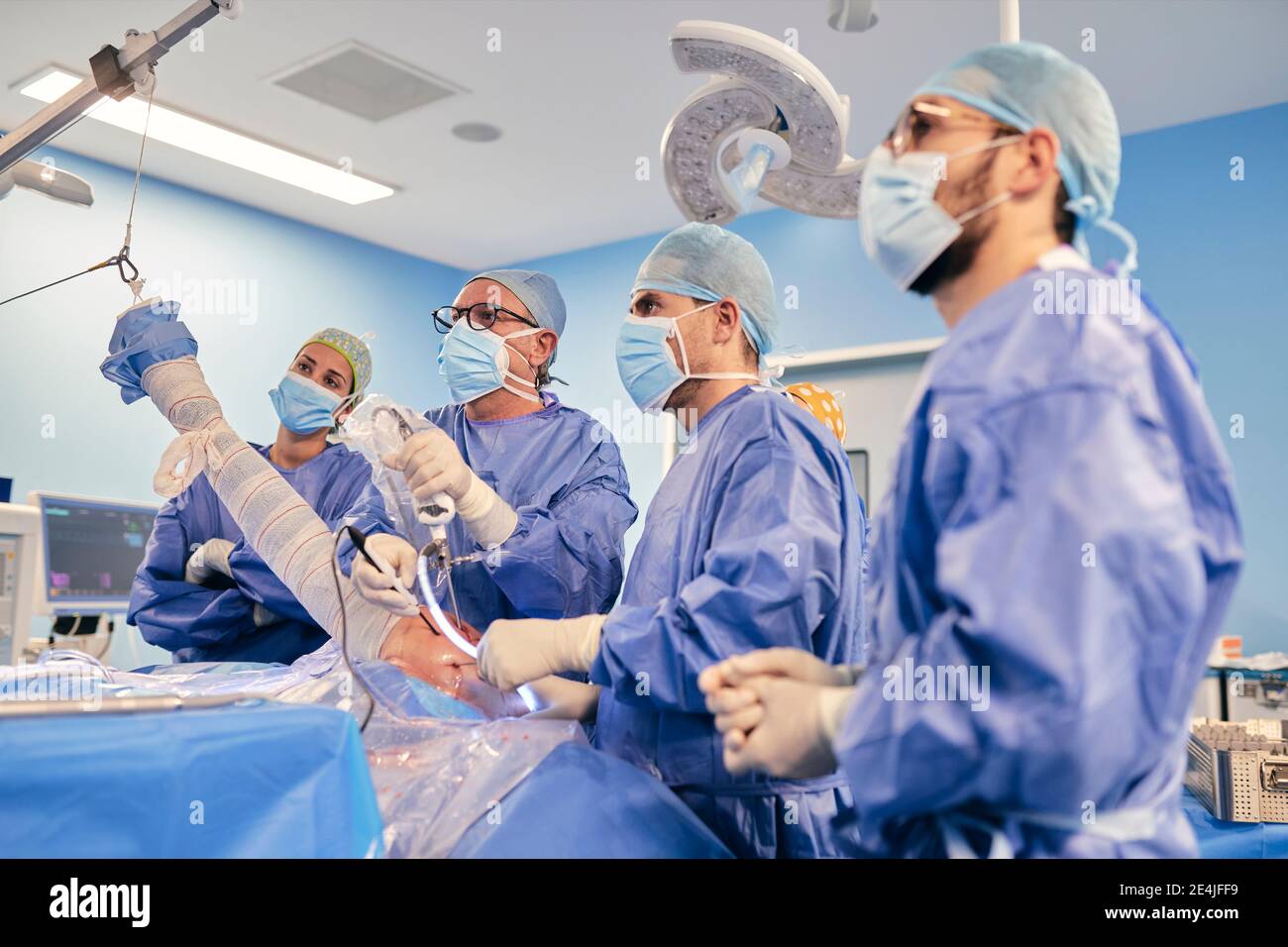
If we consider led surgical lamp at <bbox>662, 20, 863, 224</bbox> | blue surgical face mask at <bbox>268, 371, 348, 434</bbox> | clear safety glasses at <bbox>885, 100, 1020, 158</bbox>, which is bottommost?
blue surgical face mask at <bbox>268, 371, 348, 434</bbox>

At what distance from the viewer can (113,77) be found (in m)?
1.85

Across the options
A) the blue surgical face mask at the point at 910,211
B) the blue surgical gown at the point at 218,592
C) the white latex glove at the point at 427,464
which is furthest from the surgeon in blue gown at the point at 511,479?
the blue surgical face mask at the point at 910,211

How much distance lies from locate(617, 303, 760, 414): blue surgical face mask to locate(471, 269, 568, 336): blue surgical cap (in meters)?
0.51

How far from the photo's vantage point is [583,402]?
605 cm

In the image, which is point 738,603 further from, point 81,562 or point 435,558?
point 81,562

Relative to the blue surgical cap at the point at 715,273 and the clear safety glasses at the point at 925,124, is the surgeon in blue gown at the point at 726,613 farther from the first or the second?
the clear safety glasses at the point at 925,124

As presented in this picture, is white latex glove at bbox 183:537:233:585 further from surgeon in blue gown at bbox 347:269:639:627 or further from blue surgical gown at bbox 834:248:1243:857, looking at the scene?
blue surgical gown at bbox 834:248:1243:857

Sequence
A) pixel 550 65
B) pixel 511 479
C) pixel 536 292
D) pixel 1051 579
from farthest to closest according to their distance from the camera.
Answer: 1. pixel 550 65
2. pixel 536 292
3. pixel 511 479
4. pixel 1051 579

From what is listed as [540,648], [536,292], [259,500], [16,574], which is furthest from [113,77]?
[16,574]

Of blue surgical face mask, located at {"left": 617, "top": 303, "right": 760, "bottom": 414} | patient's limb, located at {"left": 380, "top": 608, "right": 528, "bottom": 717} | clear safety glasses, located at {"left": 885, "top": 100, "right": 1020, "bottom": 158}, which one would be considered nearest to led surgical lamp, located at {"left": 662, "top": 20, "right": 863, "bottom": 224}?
blue surgical face mask, located at {"left": 617, "top": 303, "right": 760, "bottom": 414}

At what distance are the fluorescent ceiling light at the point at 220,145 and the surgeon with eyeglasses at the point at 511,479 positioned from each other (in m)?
2.50

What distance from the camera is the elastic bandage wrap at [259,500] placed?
1.97 m

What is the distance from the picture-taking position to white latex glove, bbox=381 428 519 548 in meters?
1.77

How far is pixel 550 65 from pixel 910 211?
3.27m
